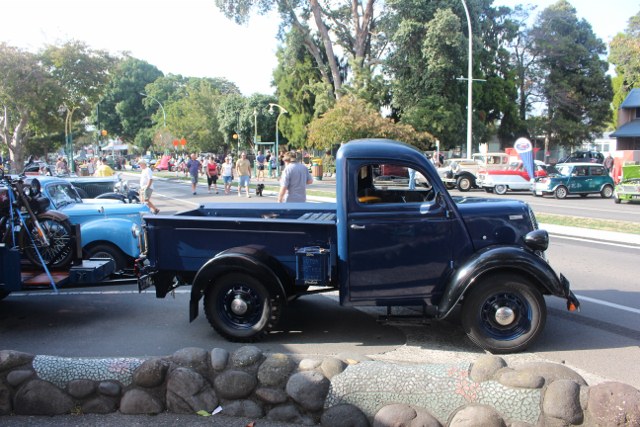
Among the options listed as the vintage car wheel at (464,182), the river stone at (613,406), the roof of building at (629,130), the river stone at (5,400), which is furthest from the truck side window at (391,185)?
the roof of building at (629,130)

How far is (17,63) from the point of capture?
90.5 feet

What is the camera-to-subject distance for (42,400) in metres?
4.09

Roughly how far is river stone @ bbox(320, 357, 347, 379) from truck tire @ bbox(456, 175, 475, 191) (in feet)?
88.5

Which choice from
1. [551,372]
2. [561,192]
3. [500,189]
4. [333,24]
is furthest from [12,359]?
[333,24]

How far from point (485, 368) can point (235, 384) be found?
172 centimetres

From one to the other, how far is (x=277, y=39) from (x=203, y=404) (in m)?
43.4

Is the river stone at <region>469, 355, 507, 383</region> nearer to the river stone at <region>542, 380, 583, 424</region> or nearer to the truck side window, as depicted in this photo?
the river stone at <region>542, 380, 583, 424</region>

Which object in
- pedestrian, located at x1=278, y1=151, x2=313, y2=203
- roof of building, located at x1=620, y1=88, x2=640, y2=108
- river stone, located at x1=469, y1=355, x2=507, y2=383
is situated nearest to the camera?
river stone, located at x1=469, y1=355, x2=507, y2=383

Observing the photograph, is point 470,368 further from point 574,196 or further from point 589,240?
point 574,196

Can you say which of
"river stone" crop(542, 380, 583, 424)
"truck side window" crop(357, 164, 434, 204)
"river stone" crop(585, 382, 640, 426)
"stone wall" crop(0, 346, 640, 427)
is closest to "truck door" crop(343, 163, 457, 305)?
"truck side window" crop(357, 164, 434, 204)

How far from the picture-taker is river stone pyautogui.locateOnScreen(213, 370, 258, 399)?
13.2 ft

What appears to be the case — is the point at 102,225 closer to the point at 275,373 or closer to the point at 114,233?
the point at 114,233

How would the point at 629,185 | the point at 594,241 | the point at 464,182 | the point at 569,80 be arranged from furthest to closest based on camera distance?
the point at 569,80, the point at 464,182, the point at 629,185, the point at 594,241

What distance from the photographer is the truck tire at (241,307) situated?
569 centimetres
